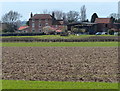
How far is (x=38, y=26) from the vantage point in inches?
5861

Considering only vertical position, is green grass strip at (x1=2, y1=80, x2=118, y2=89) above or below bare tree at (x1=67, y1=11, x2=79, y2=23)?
below

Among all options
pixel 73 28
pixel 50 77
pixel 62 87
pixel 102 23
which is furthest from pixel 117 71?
pixel 102 23

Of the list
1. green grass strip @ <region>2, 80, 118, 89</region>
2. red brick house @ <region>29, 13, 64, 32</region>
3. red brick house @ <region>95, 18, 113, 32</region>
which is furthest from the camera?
red brick house @ <region>29, 13, 64, 32</region>

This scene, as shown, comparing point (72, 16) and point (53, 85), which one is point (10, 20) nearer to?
point (72, 16)

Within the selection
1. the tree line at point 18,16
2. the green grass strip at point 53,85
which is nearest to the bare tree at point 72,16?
the tree line at point 18,16

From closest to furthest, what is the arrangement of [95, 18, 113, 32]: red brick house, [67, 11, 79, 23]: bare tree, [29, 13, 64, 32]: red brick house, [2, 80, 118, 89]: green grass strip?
[2, 80, 118, 89]: green grass strip < [95, 18, 113, 32]: red brick house < [29, 13, 64, 32]: red brick house < [67, 11, 79, 23]: bare tree

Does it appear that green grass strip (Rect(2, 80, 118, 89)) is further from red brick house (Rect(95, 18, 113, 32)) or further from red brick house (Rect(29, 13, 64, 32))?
red brick house (Rect(29, 13, 64, 32))

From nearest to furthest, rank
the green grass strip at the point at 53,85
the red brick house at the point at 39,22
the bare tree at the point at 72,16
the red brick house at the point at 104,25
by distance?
the green grass strip at the point at 53,85 → the red brick house at the point at 104,25 → the red brick house at the point at 39,22 → the bare tree at the point at 72,16

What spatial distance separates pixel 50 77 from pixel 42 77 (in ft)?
1.44

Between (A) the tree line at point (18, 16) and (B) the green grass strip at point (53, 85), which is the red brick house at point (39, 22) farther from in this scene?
(B) the green grass strip at point (53, 85)

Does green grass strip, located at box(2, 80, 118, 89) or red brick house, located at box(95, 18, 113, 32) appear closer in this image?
green grass strip, located at box(2, 80, 118, 89)

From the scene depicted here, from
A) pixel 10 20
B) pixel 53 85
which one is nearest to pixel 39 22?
pixel 10 20

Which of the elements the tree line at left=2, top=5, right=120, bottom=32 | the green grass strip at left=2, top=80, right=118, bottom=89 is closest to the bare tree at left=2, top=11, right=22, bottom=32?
the tree line at left=2, top=5, right=120, bottom=32

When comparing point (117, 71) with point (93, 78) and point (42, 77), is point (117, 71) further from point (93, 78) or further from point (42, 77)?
point (42, 77)
